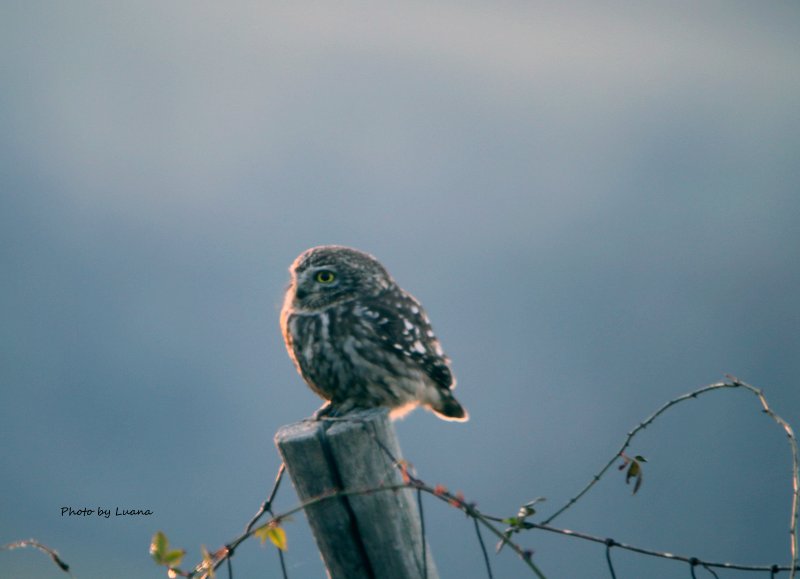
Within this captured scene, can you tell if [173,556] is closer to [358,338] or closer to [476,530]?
[476,530]

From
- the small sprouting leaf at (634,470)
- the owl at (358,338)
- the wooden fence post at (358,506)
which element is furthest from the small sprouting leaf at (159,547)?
the owl at (358,338)

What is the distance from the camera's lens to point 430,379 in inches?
134

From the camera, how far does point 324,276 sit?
3320mm

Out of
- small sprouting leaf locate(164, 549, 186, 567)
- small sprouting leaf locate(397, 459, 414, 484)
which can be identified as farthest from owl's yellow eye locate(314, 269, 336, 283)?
small sprouting leaf locate(164, 549, 186, 567)

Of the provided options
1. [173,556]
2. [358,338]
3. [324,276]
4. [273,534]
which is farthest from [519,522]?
[324,276]

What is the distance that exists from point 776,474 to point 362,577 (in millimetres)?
21766

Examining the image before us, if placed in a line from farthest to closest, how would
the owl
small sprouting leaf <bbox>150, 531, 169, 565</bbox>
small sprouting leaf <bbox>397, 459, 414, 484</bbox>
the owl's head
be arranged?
the owl's head
the owl
small sprouting leaf <bbox>397, 459, 414, 484</bbox>
small sprouting leaf <bbox>150, 531, 169, 565</bbox>

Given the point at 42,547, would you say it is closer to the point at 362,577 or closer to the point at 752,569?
the point at 362,577

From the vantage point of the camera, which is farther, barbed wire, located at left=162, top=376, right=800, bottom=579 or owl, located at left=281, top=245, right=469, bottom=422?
owl, located at left=281, top=245, right=469, bottom=422

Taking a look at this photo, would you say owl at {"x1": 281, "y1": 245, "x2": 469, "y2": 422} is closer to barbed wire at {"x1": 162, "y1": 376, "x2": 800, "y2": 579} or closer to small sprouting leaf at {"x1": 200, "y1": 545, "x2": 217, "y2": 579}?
barbed wire at {"x1": 162, "y1": 376, "x2": 800, "y2": 579}

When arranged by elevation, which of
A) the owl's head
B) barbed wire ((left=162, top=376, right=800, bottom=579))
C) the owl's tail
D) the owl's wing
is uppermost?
the owl's head

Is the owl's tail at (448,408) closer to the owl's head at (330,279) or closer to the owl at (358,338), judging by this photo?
the owl at (358,338)

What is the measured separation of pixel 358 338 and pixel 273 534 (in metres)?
1.46

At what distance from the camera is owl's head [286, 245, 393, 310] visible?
332 cm
